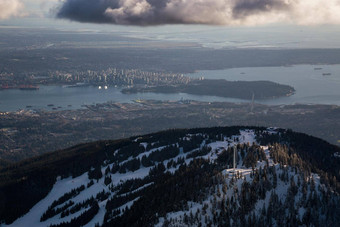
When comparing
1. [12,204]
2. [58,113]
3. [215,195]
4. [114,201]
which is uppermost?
[215,195]

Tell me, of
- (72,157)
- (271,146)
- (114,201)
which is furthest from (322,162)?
(72,157)

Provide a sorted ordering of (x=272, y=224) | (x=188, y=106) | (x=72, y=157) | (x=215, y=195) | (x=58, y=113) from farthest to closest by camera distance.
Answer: (x=188, y=106)
(x=58, y=113)
(x=72, y=157)
(x=215, y=195)
(x=272, y=224)

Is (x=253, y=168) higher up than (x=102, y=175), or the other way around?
(x=253, y=168)

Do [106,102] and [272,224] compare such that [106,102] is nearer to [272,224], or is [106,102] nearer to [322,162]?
[322,162]

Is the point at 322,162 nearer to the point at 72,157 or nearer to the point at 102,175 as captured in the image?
the point at 102,175

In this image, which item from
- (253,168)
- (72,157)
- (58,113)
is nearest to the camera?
(253,168)

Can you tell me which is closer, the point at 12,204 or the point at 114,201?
the point at 114,201
